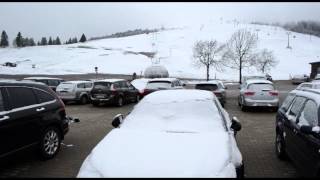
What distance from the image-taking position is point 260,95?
19.6 metres

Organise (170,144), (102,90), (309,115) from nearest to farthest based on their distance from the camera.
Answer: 1. (170,144)
2. (309,115)
3. (102,90)

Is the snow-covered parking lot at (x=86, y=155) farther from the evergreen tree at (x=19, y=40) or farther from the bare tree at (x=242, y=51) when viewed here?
the evergreen tree at (x=19, y=40)

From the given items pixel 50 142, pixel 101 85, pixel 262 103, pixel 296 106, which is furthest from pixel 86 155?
pixel 101 85

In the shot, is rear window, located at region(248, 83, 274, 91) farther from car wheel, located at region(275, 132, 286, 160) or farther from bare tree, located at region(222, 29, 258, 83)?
bare tree, located at region(222, 29, 258, 83)

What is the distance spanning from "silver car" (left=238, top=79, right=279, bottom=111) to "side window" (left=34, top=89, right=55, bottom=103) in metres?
11.9

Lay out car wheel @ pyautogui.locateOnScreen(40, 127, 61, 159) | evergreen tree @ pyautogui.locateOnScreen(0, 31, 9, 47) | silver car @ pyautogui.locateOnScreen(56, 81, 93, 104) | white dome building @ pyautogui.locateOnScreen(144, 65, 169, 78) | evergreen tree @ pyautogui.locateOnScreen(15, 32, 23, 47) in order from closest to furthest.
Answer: car wheel @ pyautogui.locateOnScreen(40, 127, 61, 159)
silver car @ pyautogui.locateOnScreen(56, 81, 93, 104)
white dome building @ pyautogui.locateOnScreen(144, 65, 169, 78)
evergreen tree @ pyautogui.locateOnScreen(0, 31, 9, 47)
evergreen tree @ pyautogui.locateOnScreen(15, 32, 23, 47)

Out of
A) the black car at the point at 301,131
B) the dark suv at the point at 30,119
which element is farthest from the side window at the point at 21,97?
the black car at the point at 301,131

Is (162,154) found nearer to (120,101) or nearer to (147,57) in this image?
(120,101)

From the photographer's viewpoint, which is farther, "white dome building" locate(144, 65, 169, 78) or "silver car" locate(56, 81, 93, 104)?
"white dome building" locate(144, 65, 169, 78)

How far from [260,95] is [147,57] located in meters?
93.3

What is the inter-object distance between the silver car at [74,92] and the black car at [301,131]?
17.1 m

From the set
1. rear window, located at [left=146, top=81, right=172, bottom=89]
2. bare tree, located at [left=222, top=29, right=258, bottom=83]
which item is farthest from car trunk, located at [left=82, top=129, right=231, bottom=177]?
bare tree, located at [left=222, top=29, right=258, bottom=83]

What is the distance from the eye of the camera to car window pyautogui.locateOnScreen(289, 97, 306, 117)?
302 inches

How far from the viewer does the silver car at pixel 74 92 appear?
24.8m
